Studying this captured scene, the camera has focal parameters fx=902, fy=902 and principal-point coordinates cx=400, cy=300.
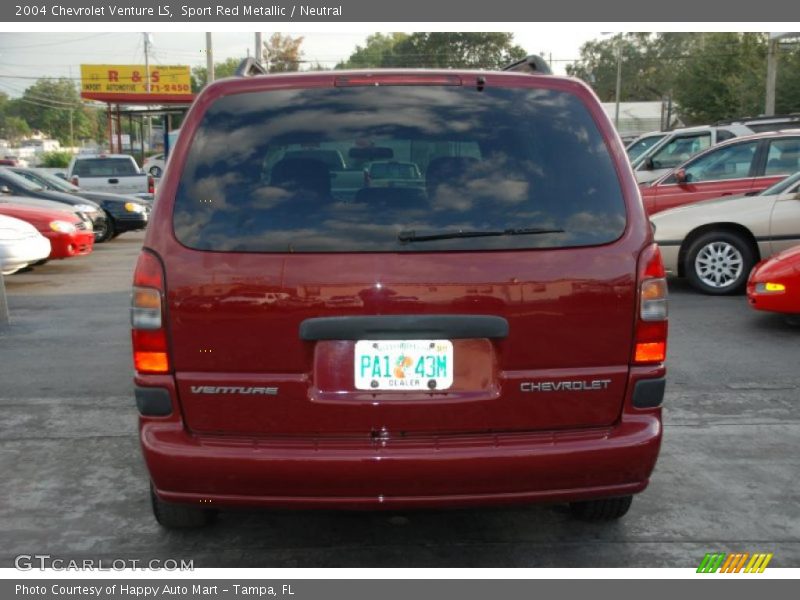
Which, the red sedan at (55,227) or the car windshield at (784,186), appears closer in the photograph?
the car windshield at (784,186)

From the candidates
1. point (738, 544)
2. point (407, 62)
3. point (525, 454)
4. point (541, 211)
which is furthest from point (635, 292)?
point (407, 62)

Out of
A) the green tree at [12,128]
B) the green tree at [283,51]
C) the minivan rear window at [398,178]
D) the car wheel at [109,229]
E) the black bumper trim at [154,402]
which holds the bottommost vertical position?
the car wheel at [109,229]

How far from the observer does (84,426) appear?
5.41m

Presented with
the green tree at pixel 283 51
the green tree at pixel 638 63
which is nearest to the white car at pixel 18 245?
the green tree at pixel 283 51

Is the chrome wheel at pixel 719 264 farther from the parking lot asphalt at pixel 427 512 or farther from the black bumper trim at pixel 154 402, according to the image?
the black bumper trim at pixel 154 402

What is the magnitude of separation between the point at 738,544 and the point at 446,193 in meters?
1.97

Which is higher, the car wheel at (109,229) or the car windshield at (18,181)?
the car windshield at (18,181)

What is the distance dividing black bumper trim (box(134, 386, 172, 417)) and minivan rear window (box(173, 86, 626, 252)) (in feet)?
1.80

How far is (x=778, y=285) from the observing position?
24.7 ft

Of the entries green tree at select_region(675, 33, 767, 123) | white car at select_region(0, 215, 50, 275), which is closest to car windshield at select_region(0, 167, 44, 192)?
white car at select_region(0, 215, 50, 275)

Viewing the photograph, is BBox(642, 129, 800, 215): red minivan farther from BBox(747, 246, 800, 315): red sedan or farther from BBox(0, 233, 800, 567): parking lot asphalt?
BBox(0, 233, 800, 567): parking lot asphalt

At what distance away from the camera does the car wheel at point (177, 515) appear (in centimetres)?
376

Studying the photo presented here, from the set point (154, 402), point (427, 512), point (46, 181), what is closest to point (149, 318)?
point (154, 402)

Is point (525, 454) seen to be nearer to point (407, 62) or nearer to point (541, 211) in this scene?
point (541, 211)
